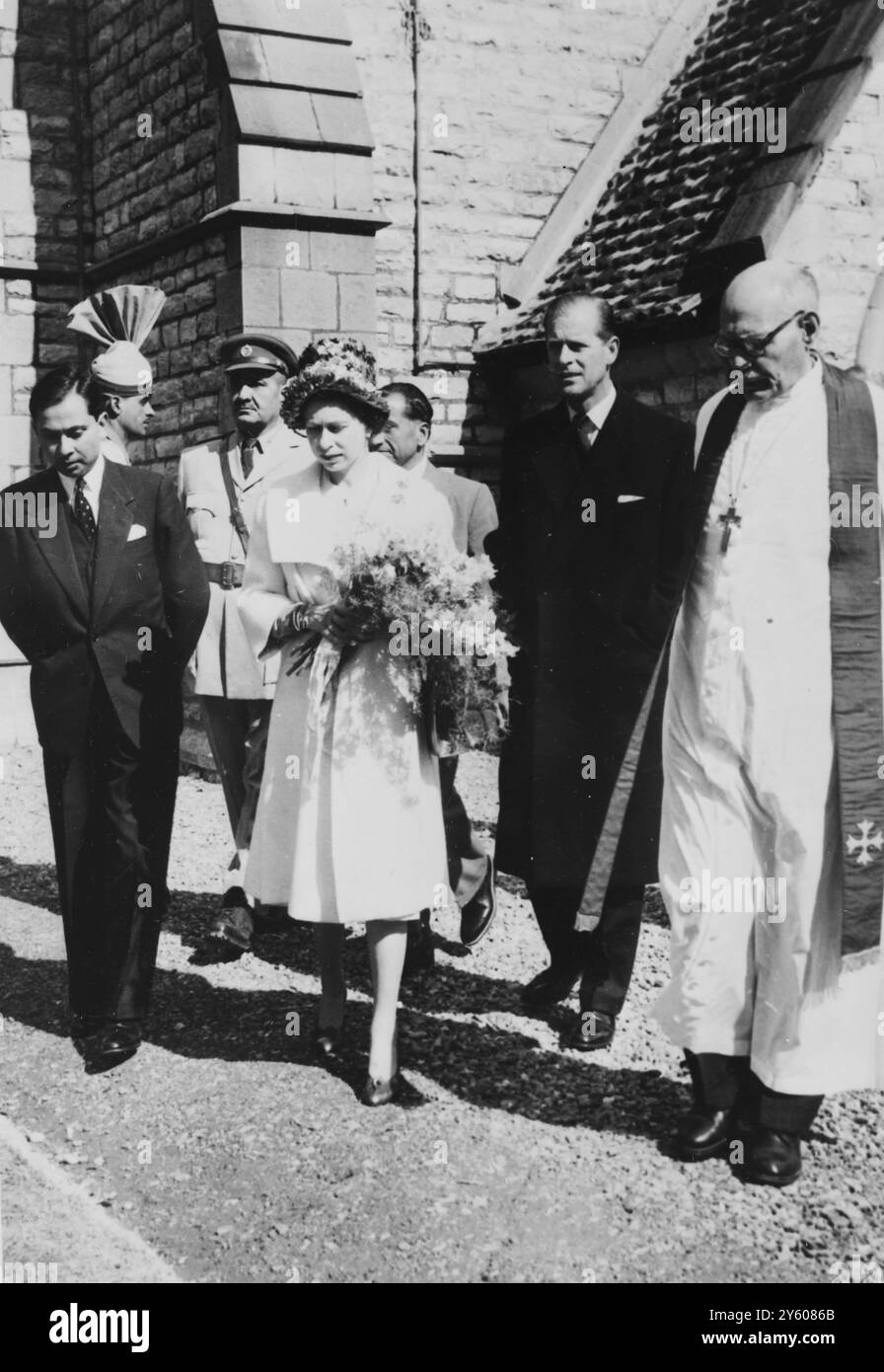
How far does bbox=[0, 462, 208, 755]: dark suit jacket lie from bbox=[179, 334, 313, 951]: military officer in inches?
48.6

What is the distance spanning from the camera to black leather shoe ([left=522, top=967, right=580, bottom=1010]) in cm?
519

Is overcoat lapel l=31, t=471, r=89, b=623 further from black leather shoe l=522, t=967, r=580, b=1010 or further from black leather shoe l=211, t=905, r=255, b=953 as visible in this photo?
black leather shoe l=522, t=967, r=580, b=1010

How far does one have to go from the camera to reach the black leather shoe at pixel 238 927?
231 inches

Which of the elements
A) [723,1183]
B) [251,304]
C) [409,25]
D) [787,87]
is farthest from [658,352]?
[723,1183]

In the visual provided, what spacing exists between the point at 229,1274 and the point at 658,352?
707 centimetres

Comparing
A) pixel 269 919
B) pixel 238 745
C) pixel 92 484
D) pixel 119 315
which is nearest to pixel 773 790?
pixel 92 484

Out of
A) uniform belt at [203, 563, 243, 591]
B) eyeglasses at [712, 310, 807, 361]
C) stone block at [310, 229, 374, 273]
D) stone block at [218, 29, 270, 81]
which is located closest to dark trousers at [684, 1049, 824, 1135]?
eyeglasses at [712, 310, 807, 361]

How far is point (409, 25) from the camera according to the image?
10.8 m

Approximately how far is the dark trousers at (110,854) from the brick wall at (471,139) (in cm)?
646

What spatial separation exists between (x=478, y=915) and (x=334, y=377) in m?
2.52

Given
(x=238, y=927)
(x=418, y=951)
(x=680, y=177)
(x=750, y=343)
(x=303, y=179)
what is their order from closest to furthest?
(x=750, y=343) → (x=418, y=951) → (x=238, y=927) → (x=303, y=179) → (x=680, y=177)

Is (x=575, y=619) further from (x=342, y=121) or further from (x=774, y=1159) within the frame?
(x=342, y=121)

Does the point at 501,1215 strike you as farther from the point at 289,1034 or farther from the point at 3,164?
the point at 3,164

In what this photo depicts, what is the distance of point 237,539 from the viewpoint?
6359mm
